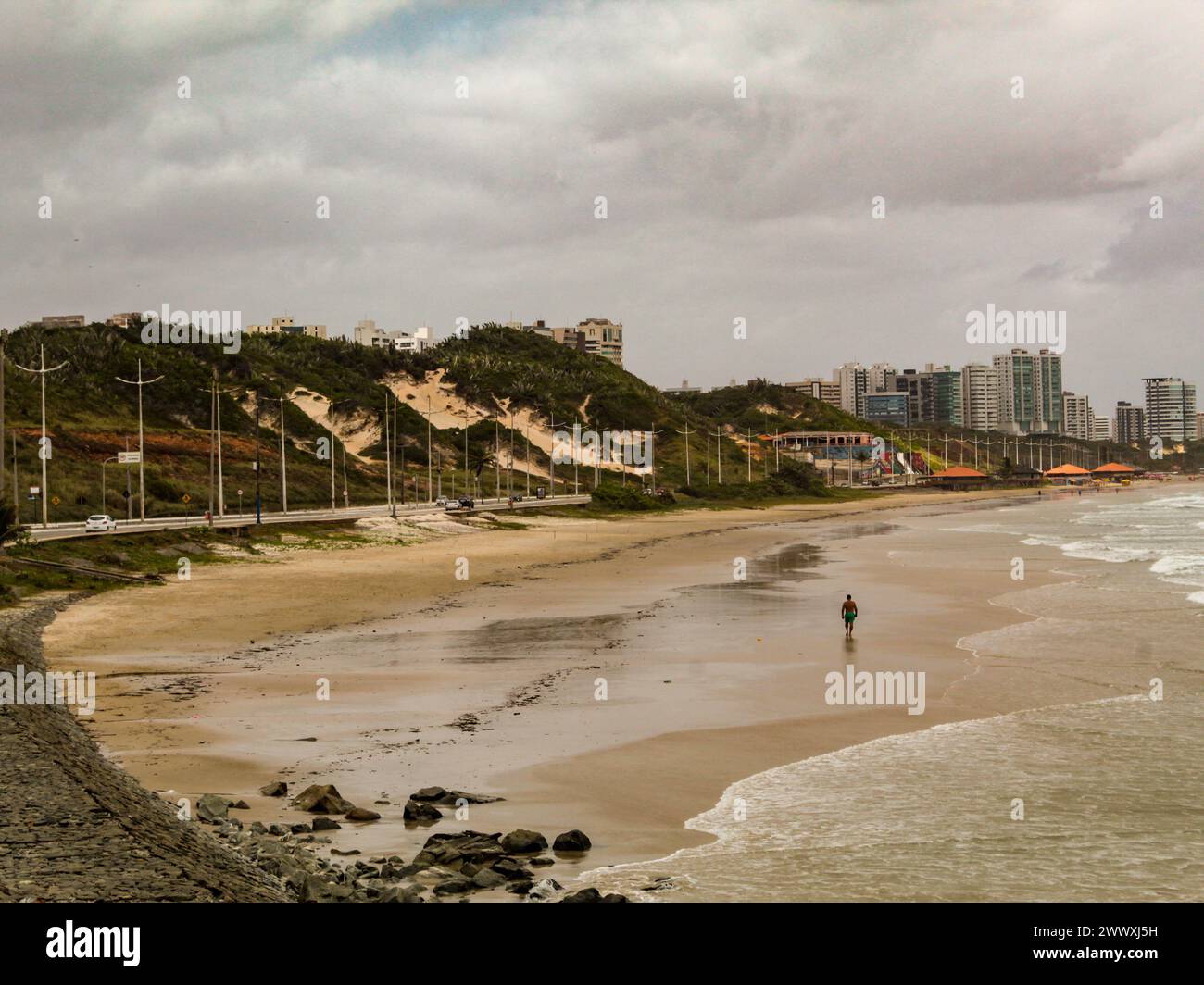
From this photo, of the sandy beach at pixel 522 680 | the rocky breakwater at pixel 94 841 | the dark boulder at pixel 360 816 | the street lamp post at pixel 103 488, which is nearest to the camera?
the rocky breakwater at pixel 94 841

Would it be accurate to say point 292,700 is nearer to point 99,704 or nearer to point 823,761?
point 99,704

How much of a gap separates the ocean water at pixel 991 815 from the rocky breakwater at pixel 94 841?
378 cm

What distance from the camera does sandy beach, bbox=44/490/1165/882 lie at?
53.1ft

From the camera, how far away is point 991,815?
48.2 feet

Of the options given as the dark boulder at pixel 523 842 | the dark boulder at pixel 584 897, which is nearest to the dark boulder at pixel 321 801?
the dark boulder at pixel 523 842

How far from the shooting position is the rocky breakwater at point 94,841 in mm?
10062

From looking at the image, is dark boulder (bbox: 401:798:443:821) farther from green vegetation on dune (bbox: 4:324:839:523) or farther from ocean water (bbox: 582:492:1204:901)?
green vegetation on dune (bbox: 4:324:839:523)

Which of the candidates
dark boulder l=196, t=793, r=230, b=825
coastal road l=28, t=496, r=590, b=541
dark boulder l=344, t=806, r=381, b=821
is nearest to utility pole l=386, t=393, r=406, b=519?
coastal road l=28, t=496, r=590, b=541

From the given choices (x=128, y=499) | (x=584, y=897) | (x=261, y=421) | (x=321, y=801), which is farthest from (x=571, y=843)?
(x=261, y=421)

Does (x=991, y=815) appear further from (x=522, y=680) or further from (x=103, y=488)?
(x=103, y=488)

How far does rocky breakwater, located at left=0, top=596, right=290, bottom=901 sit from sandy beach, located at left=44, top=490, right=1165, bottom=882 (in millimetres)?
1107

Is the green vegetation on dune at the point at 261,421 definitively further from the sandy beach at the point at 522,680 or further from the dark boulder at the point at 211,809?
the dark boulder at the point at 211,809

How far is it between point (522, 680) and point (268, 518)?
49.3m
